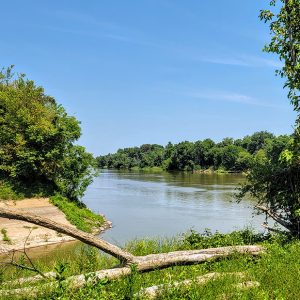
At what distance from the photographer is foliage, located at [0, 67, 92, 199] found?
105 ft

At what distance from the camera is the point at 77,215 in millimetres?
29781

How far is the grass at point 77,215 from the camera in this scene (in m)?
28.3

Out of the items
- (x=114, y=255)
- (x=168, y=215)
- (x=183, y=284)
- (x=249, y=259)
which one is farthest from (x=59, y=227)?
(x=168, y=215)

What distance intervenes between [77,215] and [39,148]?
7.10 m

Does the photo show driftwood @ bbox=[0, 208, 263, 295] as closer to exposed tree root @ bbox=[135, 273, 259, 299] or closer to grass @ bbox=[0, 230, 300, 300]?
grass @ bbox=[0, 230, 300, 300]

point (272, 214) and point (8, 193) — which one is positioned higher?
point (272, 214)

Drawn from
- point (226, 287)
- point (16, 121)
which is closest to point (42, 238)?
point (16, 121)

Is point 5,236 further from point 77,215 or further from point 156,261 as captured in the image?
point 156,261

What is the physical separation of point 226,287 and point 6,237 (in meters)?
19.6

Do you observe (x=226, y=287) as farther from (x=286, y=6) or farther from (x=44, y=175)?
(x=44, y=175)

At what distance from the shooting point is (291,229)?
37.9 ft

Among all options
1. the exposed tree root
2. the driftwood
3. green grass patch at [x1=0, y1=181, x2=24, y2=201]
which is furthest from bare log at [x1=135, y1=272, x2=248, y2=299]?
green grass patch at [x1=0, y1=181, x2=24, y2=201]

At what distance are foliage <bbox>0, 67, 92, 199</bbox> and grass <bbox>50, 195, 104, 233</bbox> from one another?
5.59 feet

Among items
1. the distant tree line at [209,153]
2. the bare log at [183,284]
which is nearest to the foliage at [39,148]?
the bare log at [183,284]
